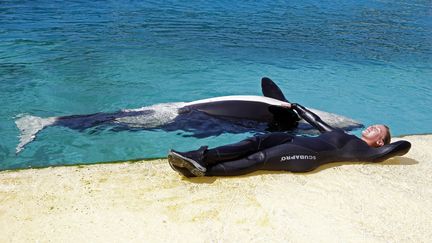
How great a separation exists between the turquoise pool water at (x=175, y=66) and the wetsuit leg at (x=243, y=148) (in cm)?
137

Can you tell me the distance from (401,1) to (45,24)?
18797 mm

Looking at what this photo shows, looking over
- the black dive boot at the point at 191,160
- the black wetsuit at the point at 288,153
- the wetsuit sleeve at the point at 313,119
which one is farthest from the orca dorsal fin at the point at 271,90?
the black dive boot at the point at 191,160

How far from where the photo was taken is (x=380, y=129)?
5000 mm

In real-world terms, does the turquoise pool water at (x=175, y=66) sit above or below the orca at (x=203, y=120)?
below

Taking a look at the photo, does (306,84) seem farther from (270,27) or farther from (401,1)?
(401,1)

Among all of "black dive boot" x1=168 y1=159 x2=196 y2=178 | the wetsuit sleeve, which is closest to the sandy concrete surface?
"black dive boot" x1=168 y1=159 x2=196 y2=178

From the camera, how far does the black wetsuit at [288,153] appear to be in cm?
420

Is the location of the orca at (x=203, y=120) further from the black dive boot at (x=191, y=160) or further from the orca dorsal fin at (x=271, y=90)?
the black dive boot at (x=191, y=160)

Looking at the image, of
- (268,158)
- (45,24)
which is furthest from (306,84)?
(45,24)

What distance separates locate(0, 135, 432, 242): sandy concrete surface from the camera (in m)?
3.31

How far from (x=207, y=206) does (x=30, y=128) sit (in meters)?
3.14

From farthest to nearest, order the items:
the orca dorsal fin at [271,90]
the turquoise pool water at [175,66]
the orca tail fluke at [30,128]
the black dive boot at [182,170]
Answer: the orca dorsal fin at [271,90] → the turquoise pool water at [175,66] → the orca tail fluke at [30,128] → the black dive boot at [182,170]

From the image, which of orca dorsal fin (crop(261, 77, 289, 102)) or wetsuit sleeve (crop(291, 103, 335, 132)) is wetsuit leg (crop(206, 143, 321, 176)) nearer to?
wetsuit sleeve (crop(291, 103, 335, 132))

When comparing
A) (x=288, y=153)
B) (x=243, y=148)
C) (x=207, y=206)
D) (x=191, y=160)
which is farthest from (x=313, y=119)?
(x=207, y=206)
